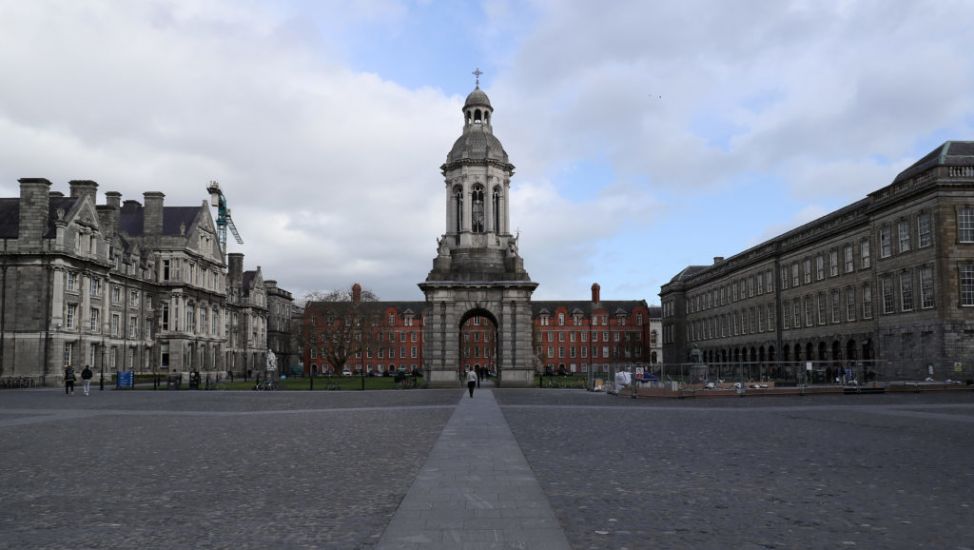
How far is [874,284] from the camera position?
56250mm

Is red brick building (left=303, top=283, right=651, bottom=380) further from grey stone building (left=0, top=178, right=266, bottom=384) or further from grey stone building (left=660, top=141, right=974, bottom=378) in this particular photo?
grey stone building (left=0, top=178, right=266, bottom=384)

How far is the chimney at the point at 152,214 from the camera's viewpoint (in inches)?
3095

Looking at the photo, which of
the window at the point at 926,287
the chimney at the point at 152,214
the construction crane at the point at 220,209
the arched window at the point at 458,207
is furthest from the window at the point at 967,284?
the construction crane at the point at 220,209

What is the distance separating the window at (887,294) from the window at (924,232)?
4506 mm

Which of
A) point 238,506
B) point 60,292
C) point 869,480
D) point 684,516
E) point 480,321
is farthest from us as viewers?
point 480,321

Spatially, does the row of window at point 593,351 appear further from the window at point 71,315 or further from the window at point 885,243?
the window at point 71,315

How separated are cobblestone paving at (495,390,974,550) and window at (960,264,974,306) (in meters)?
30.4

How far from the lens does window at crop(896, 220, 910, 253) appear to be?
5175 cm

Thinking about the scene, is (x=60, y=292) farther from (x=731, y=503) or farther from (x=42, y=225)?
(x=731, y=503)

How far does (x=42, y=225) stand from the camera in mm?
57500

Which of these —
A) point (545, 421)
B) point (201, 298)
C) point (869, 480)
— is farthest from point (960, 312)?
point (201, 298)

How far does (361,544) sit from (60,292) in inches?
2316

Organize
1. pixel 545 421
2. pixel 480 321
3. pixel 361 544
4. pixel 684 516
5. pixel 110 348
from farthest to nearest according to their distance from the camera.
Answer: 1. pixel 480 321
2. pixel 110 348
3. pixel 545 421
4. pixel 684 516
5. pixel 361 544

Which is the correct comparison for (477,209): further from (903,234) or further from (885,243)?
(903,234)
